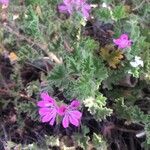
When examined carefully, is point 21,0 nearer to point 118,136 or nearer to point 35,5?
point 35,5

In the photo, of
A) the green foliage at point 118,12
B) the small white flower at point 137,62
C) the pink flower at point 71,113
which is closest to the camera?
the pink flower at point 71,113

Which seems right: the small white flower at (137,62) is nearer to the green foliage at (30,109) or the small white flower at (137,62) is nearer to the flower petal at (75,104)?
the flower petal at (75,104)

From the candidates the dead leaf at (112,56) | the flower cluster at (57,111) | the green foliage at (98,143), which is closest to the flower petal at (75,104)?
the flower cluster at (57,111)

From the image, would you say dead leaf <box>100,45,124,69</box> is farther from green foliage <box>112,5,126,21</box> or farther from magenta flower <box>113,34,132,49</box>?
green foliage <box>112,5,126,21</box>

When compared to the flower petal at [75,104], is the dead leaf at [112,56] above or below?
above

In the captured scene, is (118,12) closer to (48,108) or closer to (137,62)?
(137,62)

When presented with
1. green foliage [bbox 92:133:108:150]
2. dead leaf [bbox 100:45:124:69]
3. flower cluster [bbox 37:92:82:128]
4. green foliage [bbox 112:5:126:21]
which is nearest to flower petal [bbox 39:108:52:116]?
flower cluster [bbox 37:92:82:128]

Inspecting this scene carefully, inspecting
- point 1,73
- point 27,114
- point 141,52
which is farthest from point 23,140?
point 141,52

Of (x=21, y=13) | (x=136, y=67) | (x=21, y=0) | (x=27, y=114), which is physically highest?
(x=21, y=0)
